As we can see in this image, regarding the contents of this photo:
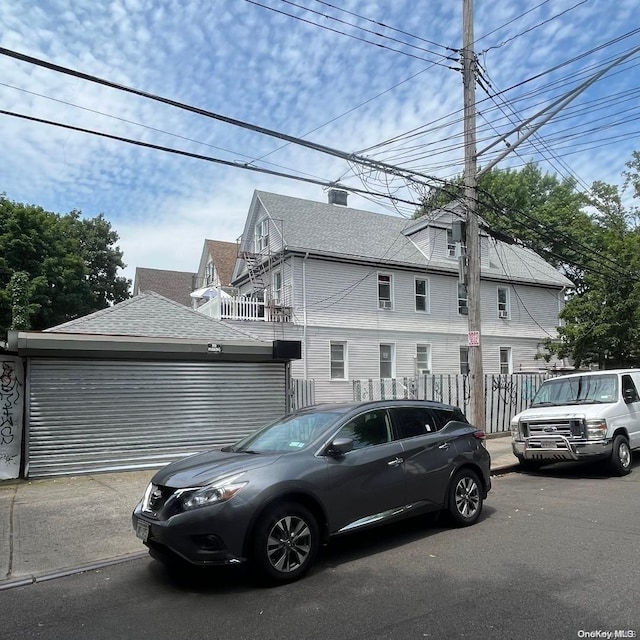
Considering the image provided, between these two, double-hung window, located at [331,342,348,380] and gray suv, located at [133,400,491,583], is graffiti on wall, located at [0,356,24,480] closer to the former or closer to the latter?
gray suv, located at [133,400,491,583]

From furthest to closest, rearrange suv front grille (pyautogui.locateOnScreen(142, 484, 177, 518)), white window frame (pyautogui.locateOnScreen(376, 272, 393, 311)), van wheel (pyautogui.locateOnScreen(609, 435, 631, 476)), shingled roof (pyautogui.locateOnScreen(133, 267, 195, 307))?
shingled roof (pyautogui.locateOnScreen(133, 267, 195, 307)), white window frame (pyautogui.locateOnScreen(376, 272, 393, 311)), van wheel (pyautogui.locateOnScreen(609, 435, 631, 476)), suv front grille (pyautogui.locateOnScreen(142, 484, 177, 518))

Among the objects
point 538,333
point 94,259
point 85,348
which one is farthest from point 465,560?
point 94,259

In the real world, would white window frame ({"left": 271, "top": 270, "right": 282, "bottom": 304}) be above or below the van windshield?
above

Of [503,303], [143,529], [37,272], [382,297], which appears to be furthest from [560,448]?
[37,272]

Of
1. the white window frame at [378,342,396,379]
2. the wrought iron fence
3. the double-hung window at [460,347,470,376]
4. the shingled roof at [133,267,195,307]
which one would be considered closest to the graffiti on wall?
the wrought iron fence

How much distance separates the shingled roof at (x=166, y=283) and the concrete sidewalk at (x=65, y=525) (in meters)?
30.9

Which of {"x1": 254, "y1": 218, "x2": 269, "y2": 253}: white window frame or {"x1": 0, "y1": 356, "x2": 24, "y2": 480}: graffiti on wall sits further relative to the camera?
{"x1": 254, "y1": 218, "x2": 269, "y2": 253}: white window frame

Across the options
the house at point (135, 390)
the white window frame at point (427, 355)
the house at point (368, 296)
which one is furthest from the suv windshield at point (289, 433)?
the white window frame at point (427, 355)

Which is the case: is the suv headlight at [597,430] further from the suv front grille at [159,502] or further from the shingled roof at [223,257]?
the shingled roof at [223,257]

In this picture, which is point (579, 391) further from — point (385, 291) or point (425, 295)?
point (425, 295)

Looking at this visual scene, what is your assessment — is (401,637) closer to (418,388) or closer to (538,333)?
(418,388)

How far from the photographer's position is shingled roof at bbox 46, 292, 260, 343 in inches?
483

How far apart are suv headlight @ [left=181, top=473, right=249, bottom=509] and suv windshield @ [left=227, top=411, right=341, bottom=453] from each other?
2.83 ft

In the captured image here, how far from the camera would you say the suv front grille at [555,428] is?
9.91m
